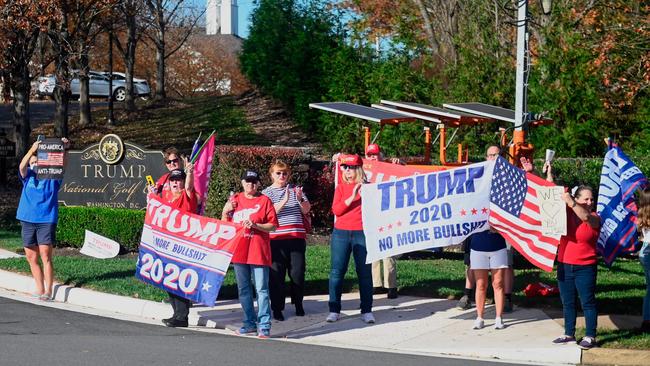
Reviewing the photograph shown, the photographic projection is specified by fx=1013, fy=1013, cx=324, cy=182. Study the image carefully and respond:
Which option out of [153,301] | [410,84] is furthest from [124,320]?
[410,84]

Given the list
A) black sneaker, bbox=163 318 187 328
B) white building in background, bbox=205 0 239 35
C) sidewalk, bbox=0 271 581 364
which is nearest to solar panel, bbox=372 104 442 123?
sidewalk, bbox=0 271 581 364

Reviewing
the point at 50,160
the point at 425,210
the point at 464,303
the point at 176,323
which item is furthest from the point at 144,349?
the point at 464,303

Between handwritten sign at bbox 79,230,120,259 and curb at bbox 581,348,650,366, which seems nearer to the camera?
curb at bbox 581,348,650,366

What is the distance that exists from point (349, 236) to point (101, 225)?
6621 millimetres

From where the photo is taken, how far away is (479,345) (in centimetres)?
969

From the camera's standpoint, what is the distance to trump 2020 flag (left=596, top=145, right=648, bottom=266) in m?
10.3

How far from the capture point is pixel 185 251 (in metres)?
10.7

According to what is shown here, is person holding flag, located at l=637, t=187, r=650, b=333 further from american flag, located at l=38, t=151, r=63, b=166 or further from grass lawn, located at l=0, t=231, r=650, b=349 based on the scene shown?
american flag, located at l=38, t=151, r=63, b=166

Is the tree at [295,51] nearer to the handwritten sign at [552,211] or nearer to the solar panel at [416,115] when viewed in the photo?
the solar panel at [416,115]

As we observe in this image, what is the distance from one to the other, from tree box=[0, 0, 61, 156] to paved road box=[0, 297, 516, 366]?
12913 millimetres

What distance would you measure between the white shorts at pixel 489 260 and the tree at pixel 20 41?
47.8 feet

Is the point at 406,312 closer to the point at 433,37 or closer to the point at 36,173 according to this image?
the point at 36,173

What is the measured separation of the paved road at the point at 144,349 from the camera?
8.70m

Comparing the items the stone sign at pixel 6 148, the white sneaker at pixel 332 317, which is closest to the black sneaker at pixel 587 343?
the white sneaker at pixel 332 317
